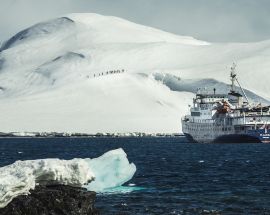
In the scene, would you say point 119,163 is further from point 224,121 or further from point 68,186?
point 224,121

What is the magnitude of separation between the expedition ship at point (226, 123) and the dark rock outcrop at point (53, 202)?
349 feet

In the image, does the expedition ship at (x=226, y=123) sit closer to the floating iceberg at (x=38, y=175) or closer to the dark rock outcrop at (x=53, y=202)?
the floating iceberg at (x=38, y=175)

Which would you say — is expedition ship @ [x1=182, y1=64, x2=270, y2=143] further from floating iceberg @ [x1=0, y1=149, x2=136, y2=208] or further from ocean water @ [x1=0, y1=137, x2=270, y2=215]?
floating iceberg @ [x1=0, y1=149, x2=136, y2=208]

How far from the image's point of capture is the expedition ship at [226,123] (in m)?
132

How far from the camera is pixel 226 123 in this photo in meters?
137

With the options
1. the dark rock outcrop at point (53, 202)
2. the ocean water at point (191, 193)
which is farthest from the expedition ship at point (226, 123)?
the dark rock outcrop at point (53, 202)

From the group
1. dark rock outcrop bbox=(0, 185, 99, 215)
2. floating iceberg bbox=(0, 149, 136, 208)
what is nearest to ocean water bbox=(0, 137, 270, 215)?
floating iceberg bbox=(0, 149, 136, 208)

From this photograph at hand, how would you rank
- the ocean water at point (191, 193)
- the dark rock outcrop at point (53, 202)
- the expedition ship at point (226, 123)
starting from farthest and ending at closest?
the expedition ship at point (226, 123) < the ocean water at point (191, 193) < the dark rock outcrop at point (53, 202)

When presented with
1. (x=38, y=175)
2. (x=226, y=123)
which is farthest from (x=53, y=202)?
(x=226, y=123)

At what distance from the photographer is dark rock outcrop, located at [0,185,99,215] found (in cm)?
2624

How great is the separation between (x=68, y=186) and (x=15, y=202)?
2617 millimetres

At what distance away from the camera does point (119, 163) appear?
3931cm

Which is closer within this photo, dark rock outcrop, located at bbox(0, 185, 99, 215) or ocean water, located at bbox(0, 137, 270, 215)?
dark rock outcrop, located at bbox(0, 185, 99, 215)

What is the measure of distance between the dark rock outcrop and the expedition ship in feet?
349
